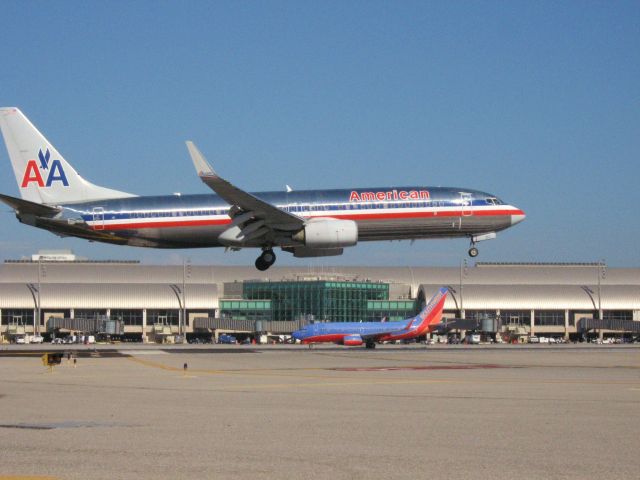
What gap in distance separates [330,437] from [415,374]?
905 inches

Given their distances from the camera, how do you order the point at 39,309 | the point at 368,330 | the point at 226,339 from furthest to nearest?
Answer: 1. the point at 39,309
2. the point at 226,339
3. the point at 368,330

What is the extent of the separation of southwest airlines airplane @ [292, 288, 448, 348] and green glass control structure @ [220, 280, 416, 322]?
52926mm

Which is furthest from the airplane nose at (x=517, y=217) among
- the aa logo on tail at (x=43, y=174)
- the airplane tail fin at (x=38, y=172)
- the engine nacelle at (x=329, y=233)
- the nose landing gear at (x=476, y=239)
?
the aa logo on tail at (x=43, y=174)

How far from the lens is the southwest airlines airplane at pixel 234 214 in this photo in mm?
62781

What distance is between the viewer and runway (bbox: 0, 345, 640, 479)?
16.7m

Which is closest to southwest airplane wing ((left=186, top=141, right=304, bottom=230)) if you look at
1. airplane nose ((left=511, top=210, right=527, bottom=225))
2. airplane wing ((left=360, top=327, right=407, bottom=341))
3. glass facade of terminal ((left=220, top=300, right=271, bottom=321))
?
airplane nose ((left=511, top=210, right=527, bottom=225))

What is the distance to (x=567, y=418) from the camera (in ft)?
79.3

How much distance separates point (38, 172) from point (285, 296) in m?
94.4

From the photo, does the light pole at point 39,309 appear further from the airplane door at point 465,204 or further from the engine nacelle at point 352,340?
the airplane door at point 465,204

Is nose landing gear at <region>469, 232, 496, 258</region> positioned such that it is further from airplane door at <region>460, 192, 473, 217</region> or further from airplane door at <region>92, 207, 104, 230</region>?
airplane door at <region>92, 207, 104, 230</region>

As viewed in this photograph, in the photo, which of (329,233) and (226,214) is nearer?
(329,233)

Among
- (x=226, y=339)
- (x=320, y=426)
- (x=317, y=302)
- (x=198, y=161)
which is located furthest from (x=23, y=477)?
(x=317, y=302)

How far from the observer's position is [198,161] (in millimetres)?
58000

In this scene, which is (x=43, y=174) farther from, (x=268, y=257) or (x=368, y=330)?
(x=368, y=330)
